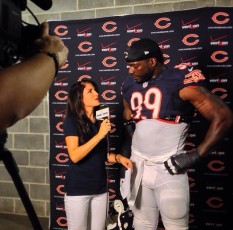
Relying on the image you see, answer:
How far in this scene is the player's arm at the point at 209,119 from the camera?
6.10ft

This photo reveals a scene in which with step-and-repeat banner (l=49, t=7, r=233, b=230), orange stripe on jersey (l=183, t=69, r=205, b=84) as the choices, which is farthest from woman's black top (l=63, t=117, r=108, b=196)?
orange stripe on jersey (l=183, t=69, r=205, b=84)

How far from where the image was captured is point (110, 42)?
283cm

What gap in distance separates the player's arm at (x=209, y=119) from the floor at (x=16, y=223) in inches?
69.1

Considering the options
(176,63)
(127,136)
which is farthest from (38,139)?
(176,63)

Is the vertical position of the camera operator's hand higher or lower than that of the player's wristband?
lower

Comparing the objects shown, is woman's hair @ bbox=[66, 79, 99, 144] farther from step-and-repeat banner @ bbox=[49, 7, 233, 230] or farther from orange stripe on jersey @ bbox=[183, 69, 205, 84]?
orange stripe on jersey @ bbox=[183, 69, 205, 84]

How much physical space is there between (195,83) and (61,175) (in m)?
1.71

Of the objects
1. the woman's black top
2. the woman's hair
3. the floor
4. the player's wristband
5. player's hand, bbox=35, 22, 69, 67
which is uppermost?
player's hand, bbox=35, 22, 69, 67

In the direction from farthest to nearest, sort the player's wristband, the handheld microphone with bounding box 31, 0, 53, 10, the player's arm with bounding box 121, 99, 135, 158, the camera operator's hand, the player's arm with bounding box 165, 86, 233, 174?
the player's arm with bounding box 121, 99, 135, 158 < the player's arm with bounding box 165, 86, 233, 174 < the handheld microphone with bounding box 31, 0, 53, 10 < the player's wristband < the camera operator's hand

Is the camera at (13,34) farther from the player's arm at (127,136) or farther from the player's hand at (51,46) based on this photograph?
the player's arm at (127,136)

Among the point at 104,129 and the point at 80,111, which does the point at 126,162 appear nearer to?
the point at 104,129

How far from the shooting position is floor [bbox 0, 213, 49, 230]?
2960 mm

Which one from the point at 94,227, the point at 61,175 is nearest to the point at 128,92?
the point at 94,227

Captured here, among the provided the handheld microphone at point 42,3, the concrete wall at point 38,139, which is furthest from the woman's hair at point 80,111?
the handheld microphone at point 42,3
